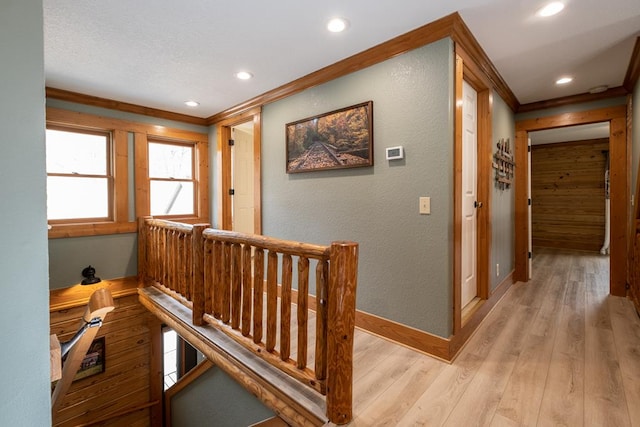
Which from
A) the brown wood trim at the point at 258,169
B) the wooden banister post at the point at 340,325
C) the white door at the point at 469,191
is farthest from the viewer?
the brown wood trim at the point at 258,169

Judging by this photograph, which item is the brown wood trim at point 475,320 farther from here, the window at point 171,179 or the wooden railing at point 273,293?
the window at point 171,179

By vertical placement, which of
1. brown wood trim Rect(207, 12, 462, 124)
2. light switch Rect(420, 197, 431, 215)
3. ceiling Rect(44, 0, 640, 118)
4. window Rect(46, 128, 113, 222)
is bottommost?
light switch Rect(420, 197, 431, 215)

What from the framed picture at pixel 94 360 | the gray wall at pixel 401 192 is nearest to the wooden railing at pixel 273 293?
the gray wall at pixel 401 192

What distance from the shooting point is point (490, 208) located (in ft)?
9.27

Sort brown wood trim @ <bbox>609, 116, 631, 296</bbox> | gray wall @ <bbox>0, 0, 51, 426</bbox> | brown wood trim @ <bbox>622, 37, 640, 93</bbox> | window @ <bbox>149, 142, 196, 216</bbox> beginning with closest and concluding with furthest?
gray wall @ <bbox>0, 0, 51, 426</bbox>, brown wood trim @ <bbox>622, 37, 640, 93</bbox>, brown wood trim @ <bbox>609, 116, 631, 296</bbox>, window @ <bbox>149, 142, 196, 216</bbox>

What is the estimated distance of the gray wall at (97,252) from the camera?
10.5 ft

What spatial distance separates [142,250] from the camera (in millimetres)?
3705

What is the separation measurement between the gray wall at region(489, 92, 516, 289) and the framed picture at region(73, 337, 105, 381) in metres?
4.52

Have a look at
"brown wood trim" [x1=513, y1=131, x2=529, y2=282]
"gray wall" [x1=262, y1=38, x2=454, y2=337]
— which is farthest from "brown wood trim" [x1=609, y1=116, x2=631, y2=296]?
"gray wall" [x1=262, y1=38, x2=454, y2=337]

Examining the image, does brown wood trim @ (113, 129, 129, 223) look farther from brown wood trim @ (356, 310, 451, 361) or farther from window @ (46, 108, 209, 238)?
brown wood trim @ (356, 310, 451, 361)

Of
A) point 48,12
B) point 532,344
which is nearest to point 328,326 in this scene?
point 532,344

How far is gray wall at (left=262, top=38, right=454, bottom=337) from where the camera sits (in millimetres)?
2020

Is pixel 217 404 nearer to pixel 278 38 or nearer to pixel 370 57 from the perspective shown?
pixel 278 38

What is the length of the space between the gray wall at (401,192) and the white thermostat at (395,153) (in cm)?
4
